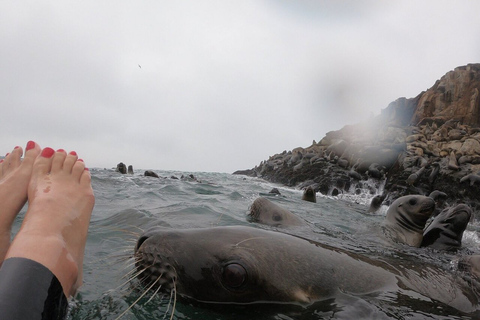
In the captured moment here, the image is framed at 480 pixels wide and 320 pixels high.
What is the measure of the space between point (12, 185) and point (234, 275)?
1775mm

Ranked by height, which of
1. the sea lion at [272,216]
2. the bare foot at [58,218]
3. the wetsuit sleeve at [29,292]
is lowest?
the sea lion at [272,216]

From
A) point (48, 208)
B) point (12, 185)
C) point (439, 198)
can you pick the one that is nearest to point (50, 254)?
point (48, 208)

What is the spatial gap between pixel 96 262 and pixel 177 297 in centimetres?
113

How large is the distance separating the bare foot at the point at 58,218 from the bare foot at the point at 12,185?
8 centimetres

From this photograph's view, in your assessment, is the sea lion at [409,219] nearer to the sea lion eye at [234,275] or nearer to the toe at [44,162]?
the sea lion eye at [234,275]

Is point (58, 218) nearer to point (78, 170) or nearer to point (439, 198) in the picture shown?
point (78, 170)

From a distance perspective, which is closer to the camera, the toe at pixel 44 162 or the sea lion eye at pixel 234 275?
the sea lion eye at pixel 234 275

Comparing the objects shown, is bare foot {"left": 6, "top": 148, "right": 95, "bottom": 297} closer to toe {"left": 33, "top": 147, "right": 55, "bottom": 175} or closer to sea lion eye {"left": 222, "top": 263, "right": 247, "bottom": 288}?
toe {"left": 33, "top": 147, "right": 55, "bottom": 175}

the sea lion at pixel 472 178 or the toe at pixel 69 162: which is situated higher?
the toe at pixel 69 162

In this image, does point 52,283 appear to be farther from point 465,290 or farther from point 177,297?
point 465,290

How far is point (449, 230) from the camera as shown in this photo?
5023 millimetres

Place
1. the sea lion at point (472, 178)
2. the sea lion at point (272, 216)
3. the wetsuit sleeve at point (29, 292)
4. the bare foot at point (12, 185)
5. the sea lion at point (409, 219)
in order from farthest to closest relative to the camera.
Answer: the sea lion at point (472, 178) < the sea lion at point (409, 219) < the sea lion at point (272, 216) < the bare foot at point (12, 185) < the wetsuit sleeve at point (29, 292)

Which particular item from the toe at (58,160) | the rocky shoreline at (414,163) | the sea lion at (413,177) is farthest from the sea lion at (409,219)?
the sea lion at (413,177)

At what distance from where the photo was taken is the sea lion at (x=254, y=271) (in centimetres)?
202
